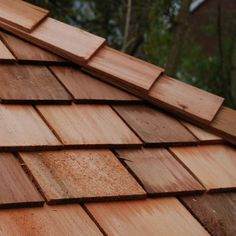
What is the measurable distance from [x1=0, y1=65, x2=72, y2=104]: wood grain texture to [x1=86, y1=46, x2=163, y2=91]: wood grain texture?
0.16 m

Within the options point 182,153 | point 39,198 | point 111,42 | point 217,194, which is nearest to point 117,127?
point 182,153

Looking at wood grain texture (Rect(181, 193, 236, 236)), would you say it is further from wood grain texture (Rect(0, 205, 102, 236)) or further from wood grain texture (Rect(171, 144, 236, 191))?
wood grain texture (Rect(0, 205, 102, 236))

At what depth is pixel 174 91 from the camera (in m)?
1.81

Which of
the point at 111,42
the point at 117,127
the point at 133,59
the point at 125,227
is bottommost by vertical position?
the point at 111,42

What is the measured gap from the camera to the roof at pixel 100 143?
1293 millimetres

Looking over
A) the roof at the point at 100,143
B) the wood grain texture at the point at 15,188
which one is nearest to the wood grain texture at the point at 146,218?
the roof at the point at 100,143

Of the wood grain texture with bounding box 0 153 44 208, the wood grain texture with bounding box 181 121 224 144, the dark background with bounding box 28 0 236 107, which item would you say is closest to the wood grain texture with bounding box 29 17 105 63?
the wood grain texture with bounding box 181 121 224 144

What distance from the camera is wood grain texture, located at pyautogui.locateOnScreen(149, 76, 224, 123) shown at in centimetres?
177

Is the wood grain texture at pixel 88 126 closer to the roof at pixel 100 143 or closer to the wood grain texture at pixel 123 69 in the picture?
the roof at pixel 100 143

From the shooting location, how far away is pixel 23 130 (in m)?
1.43

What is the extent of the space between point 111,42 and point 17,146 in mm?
5552

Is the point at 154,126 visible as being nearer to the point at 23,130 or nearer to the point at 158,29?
the point at 23,130

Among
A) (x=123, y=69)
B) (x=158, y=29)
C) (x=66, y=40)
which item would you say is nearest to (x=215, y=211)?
(x=123, y=69)

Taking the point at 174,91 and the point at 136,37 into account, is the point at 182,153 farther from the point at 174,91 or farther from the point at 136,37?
the point at 136,37
